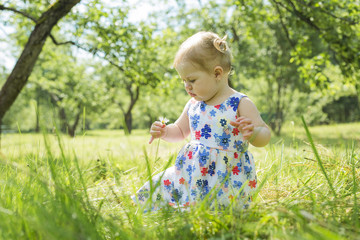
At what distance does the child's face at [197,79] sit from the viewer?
6.72ft

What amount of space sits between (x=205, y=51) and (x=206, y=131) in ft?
1.89

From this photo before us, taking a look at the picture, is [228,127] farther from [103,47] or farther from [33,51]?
[103,47]

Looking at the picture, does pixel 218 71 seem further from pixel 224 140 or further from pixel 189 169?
pixel 189 169

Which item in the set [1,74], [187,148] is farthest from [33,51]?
[1,74]

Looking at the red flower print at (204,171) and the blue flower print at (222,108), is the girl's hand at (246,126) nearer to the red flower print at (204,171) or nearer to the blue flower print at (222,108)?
the blue flower print at (222,108)

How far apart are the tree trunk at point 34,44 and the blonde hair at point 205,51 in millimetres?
3137

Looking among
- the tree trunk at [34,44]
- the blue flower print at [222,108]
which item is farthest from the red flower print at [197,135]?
the tree trunk at [34,44]

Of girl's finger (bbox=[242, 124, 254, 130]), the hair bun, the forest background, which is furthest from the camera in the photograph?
the hair bun

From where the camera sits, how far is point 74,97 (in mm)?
23891

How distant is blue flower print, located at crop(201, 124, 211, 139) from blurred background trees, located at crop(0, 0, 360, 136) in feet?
2.00

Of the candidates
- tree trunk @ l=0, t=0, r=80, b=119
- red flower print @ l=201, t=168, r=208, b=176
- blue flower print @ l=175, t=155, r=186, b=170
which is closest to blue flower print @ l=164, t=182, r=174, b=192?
blue flower print @ l=175, t=155, r=186, b=170

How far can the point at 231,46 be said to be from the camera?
14289 millimetres

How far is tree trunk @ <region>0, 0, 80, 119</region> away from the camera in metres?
4.45

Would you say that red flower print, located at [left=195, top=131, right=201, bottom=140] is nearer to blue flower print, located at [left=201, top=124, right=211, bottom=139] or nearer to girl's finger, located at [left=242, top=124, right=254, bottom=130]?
blue flower print, located at [left=201, top=124, right=211, bottom=139]
